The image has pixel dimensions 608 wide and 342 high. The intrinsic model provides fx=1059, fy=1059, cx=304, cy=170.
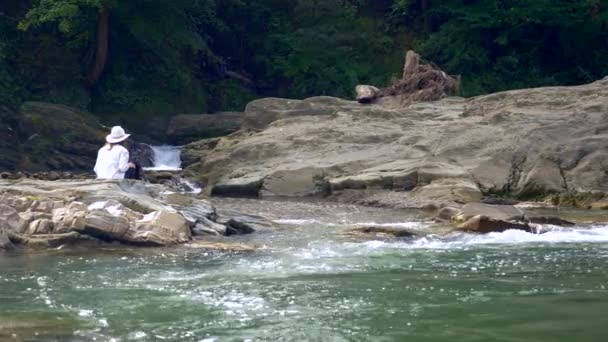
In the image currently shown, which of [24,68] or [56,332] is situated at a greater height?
[24,68]

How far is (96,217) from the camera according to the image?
13109mm

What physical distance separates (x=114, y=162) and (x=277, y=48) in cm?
2119

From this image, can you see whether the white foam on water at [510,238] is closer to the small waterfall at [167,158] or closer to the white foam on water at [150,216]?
the white foam on water at [150,216]

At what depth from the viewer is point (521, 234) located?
1402cm

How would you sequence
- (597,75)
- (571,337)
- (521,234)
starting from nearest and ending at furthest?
(571,337) < (521,234) < (597,75)

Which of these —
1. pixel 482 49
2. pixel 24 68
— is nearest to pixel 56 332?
pixel 24 68

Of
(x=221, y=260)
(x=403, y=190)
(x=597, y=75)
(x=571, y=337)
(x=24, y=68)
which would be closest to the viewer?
(x=571, y=337)

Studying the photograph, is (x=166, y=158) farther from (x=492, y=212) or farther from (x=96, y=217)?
(x=96, y=217)

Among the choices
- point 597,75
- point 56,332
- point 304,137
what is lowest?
point 56,332

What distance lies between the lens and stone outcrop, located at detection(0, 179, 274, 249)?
13055mm

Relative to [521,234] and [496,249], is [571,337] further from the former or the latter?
[521,234]

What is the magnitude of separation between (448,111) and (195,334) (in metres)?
15.8

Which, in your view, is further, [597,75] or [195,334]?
[597,75]

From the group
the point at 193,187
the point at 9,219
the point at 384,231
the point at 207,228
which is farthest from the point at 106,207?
the point at 193,187
